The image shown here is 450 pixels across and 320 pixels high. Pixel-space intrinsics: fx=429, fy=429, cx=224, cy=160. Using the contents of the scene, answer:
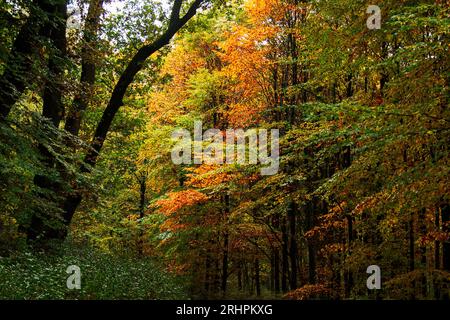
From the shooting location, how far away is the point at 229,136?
57.3 feet

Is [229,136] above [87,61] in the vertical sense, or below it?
below

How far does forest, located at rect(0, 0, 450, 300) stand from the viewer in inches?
326

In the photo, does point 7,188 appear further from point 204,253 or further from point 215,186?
Answer: point 204,253

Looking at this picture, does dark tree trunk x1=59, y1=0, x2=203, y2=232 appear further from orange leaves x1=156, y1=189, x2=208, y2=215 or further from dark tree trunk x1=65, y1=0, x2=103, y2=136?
orange leaves x1=156, y1=189, x2=208, y2=215

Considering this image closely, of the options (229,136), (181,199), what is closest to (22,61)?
(181,199)

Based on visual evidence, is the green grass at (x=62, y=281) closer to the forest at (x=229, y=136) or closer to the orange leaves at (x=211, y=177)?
the forest at (x=229, y=136)

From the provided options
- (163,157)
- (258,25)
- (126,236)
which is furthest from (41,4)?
(126,236)

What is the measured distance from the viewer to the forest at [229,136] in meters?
8.27

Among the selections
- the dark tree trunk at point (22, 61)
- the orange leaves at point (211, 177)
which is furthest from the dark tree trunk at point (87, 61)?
the orange leaves at point (211, 177)

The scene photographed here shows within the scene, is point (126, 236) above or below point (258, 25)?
below

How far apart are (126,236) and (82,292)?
724 inches

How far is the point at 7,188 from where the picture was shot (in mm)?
8719

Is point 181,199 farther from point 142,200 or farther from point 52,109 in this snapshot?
point 142,200

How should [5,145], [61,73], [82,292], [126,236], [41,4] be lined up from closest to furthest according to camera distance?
[5,145] → [82,292] → [41,4] → [61,73] → [126,236]
